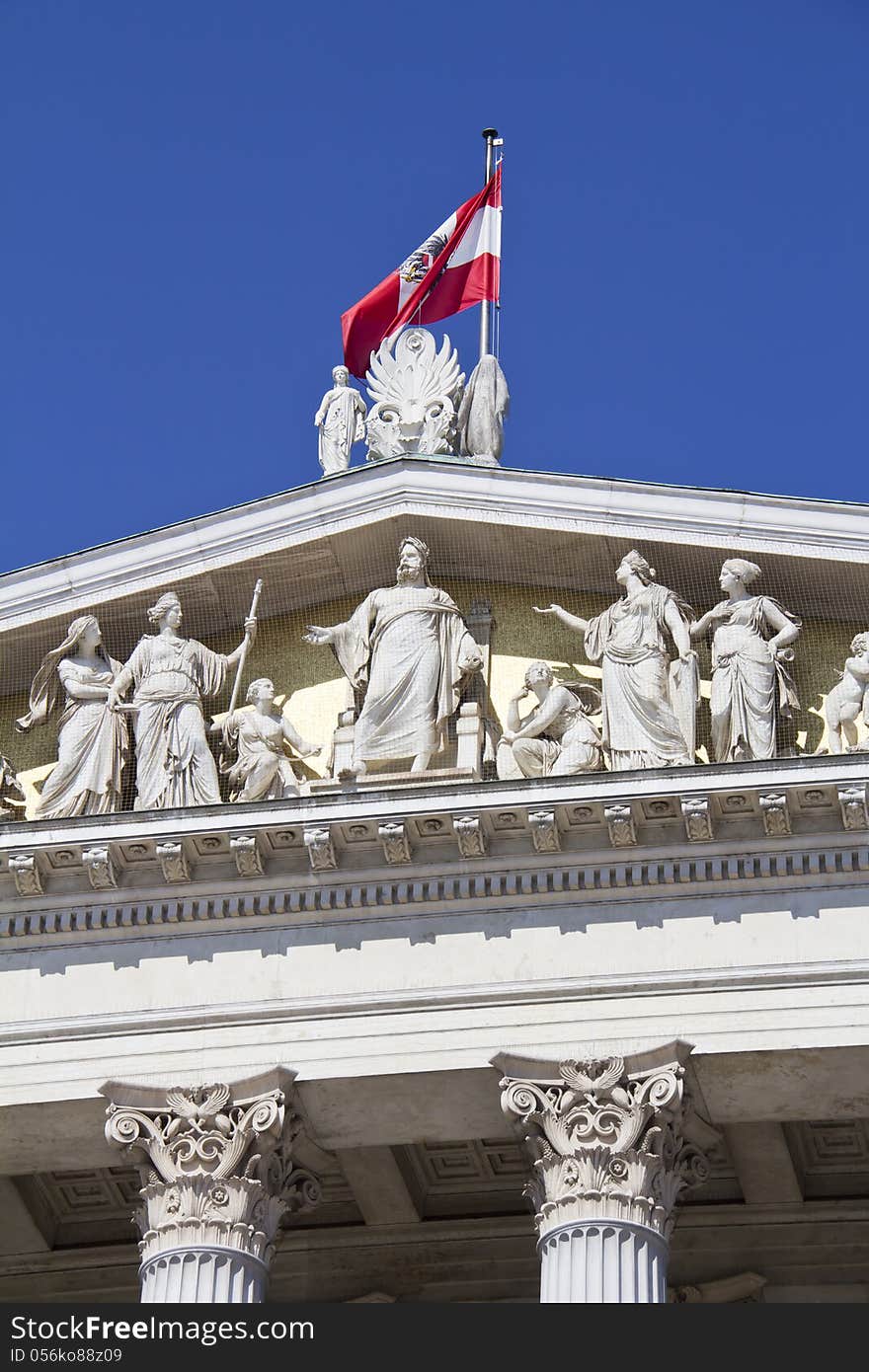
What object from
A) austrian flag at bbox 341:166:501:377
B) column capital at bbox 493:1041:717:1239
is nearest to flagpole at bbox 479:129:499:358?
austrian flag at bbox 341:166:501:377

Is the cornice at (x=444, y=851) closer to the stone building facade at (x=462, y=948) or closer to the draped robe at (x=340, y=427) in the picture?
the stone building facade at (x=462, y=948)

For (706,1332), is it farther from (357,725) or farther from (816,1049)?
(357,725)

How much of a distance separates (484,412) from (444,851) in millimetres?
4910

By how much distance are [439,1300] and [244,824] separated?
4966mm

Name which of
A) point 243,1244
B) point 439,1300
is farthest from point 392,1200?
point 243,1244

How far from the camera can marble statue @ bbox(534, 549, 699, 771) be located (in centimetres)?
2291

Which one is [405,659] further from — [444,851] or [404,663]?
[444,851]

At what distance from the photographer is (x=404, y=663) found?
2372 centimetres

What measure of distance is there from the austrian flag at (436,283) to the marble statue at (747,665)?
6306mm

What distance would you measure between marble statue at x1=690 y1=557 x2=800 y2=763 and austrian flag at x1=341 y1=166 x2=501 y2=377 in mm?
6306

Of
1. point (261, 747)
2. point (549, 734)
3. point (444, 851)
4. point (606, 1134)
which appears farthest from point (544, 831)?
point (261, 747)

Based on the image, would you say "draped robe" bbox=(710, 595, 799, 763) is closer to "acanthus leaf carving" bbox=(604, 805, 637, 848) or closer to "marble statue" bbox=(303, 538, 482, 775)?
"acanthus leaf carving" bbox=(604, 805, 637, 848)

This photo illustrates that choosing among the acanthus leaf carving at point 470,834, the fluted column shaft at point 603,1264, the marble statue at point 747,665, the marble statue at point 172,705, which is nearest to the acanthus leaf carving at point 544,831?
the acanthus leaf carving at point 470,834

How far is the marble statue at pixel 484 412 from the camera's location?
84.4 feet
